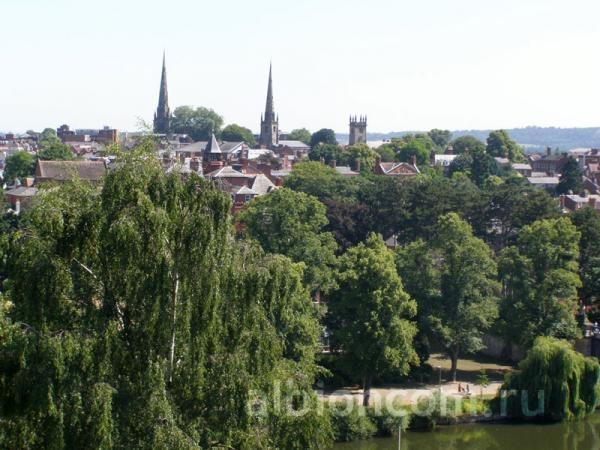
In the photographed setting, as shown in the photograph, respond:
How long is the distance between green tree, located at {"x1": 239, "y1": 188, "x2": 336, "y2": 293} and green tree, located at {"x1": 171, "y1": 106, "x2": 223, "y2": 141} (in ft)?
400

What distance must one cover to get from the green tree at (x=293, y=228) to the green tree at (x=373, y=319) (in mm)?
4591

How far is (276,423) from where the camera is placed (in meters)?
16.6

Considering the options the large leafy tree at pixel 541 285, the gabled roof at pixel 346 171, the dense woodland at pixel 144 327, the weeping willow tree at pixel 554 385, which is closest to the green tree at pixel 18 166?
the gabled roof at pixel 346 171

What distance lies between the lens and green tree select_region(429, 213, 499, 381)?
3834 centimetres

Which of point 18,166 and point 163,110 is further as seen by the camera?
point 163,110

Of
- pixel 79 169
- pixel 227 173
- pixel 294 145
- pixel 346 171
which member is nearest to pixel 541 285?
pixel 79 169

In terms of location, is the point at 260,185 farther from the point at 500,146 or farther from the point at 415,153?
the point at 500,146

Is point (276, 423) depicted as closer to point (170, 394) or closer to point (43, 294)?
point (170, 394)

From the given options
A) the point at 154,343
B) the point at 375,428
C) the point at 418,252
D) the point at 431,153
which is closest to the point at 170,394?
the point at 154,343

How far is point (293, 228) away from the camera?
140 ft

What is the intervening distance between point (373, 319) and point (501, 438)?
6.03 m

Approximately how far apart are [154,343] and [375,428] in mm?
16860

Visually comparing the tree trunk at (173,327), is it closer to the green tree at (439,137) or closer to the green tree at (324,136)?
the green tree at (324,136)

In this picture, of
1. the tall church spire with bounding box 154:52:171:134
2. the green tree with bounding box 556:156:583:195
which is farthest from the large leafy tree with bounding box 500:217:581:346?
the tall church spire with bounding box 154:52:171:134
